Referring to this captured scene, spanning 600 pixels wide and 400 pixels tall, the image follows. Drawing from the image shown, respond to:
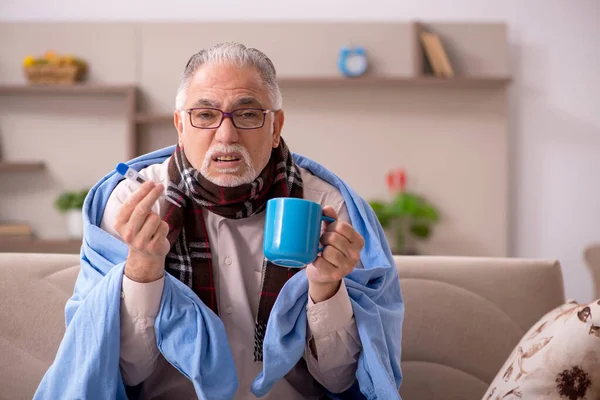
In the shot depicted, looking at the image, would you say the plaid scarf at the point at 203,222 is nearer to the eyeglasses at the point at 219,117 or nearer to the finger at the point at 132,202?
the eyeglasses at the point at 219,117

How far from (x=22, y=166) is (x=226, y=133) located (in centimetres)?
354

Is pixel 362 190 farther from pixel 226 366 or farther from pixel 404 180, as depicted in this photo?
pixel 226 366

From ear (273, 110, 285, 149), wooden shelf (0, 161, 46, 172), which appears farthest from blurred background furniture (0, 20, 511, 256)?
ear (273, 110, 285, 149)

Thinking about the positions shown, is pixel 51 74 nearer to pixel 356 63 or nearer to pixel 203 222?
pixel 356 63

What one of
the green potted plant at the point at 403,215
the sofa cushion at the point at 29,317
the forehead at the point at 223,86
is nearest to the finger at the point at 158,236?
the forehead at the point at 223,86

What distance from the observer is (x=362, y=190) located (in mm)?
4742

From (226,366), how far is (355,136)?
3433 mm

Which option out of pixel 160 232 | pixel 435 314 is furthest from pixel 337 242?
pixel 435 314

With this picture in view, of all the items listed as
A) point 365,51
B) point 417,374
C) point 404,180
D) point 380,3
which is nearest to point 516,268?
point 417,374

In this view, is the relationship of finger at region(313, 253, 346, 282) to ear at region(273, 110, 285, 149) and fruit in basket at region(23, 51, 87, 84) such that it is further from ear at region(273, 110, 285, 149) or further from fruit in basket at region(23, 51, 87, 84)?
fruit in basket at region(23, 51, 87, 84)

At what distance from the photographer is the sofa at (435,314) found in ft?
5.79

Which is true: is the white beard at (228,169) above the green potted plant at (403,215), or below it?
above

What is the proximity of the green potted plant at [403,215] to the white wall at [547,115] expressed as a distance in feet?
2.37

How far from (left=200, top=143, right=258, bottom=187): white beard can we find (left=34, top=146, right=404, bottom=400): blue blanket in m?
0.24
